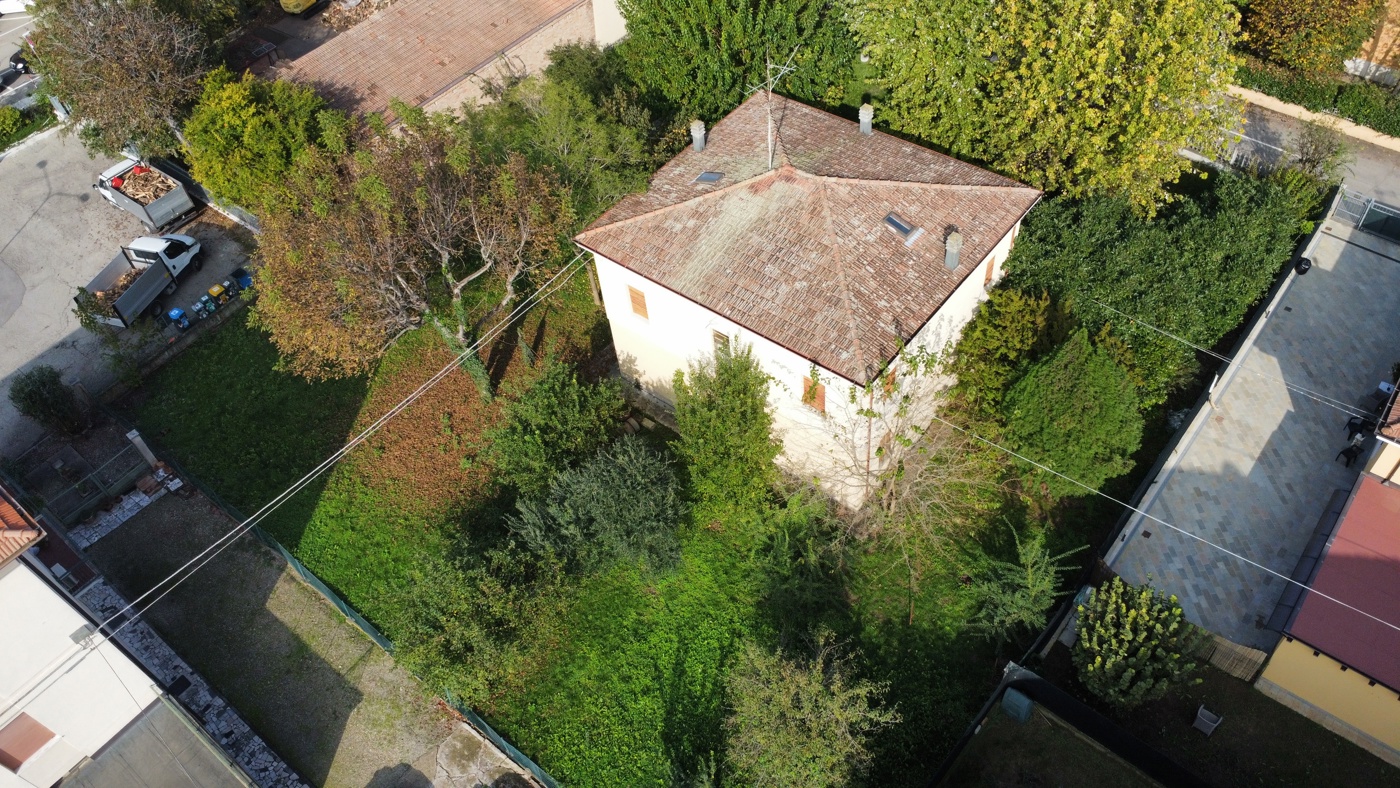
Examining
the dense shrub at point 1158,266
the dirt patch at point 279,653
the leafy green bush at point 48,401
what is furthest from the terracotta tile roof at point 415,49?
the dense shrub at point 1158,266

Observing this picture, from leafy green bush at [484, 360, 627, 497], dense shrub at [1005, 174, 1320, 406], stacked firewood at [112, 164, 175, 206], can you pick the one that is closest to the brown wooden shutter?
leafy green bush at [484, 360, 627, 497]

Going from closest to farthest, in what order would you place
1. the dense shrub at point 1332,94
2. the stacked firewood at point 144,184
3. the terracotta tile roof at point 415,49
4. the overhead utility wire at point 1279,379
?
the overhead utility wire at point 1279,379 → the dense shrub at point 1332,94 → the terracotta tile roof at point 415,49 → the stacked firewood at point 144,184

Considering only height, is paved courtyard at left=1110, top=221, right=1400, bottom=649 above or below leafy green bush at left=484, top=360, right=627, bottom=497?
below

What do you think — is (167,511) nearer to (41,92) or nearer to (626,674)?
(626,674)

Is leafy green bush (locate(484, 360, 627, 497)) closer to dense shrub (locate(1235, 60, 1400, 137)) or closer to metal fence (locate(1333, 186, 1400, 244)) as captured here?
metal fence (locate(1333, 186, 1400, 244))

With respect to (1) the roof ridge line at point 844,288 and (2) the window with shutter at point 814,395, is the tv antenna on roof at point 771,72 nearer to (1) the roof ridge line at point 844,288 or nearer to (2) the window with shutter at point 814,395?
(1) the roof ridge line at point 844,288
